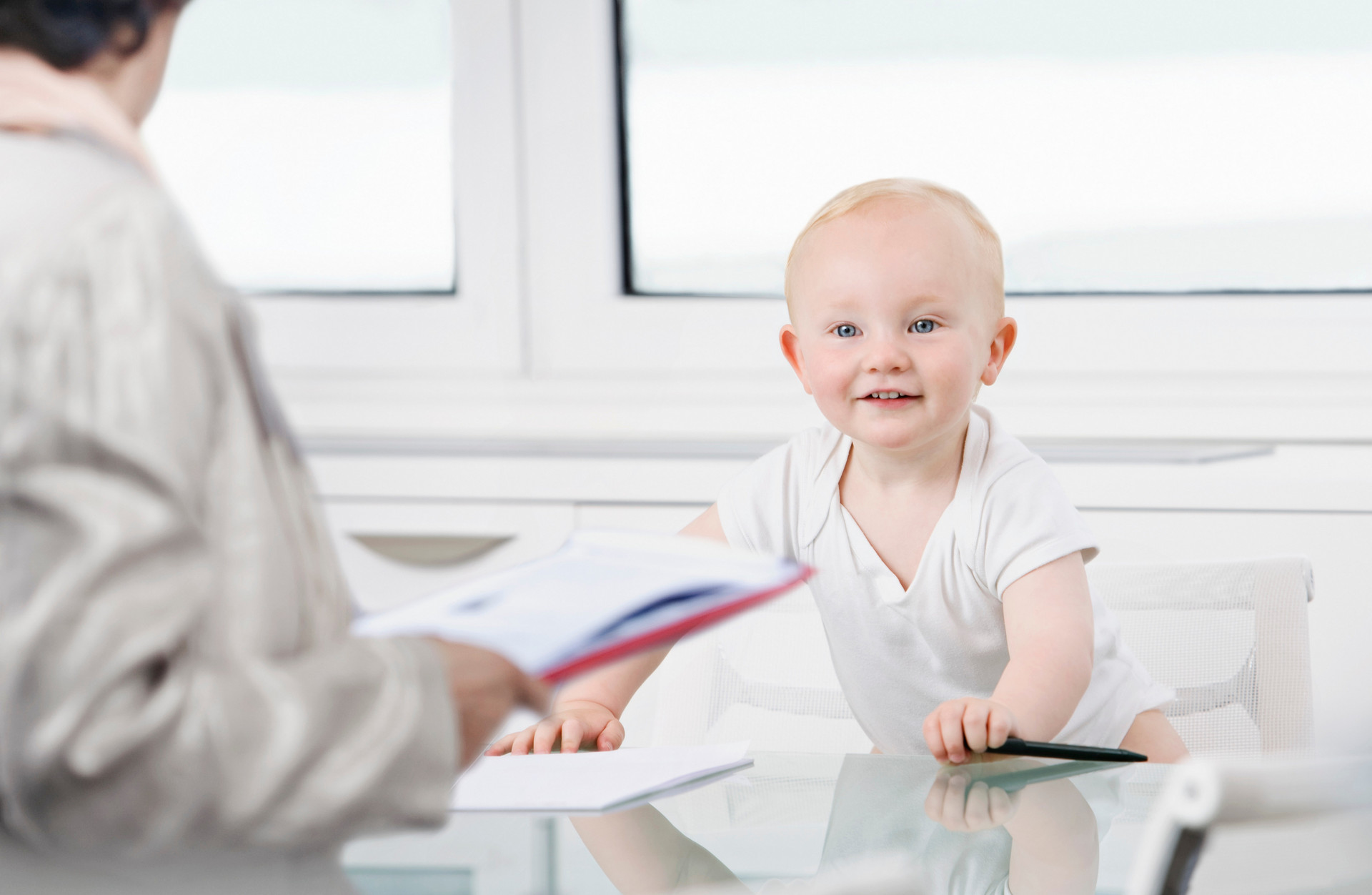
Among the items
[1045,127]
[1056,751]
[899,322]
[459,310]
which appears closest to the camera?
[1056,751]

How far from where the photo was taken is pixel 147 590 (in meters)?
0.33

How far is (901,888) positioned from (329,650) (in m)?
0.19

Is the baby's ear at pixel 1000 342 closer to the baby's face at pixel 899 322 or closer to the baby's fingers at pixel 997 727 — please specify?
the baby's face at pixel 899 322

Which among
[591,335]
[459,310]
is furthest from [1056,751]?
[459,310]

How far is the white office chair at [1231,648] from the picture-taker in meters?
1.11

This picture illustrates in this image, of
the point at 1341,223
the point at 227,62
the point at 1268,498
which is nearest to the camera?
the point at 1268,498

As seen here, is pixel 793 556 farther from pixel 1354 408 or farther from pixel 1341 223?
pixel 1341 223

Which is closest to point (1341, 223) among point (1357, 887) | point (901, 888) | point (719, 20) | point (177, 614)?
point (719, 20)

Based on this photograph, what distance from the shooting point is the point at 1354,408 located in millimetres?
1535

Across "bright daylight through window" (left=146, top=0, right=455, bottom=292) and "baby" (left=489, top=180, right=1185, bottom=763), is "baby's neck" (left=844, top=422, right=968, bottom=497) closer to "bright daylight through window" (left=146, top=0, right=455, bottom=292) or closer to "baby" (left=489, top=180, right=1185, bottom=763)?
"baby" (left=489, top=180, right=1185, bottom=763)

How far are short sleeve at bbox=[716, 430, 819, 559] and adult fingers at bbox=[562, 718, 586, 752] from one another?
27cm

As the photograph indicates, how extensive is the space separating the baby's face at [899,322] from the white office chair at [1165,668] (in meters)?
0.27

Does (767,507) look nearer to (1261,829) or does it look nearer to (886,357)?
(886,357)

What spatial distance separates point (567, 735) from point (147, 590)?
620 mm
